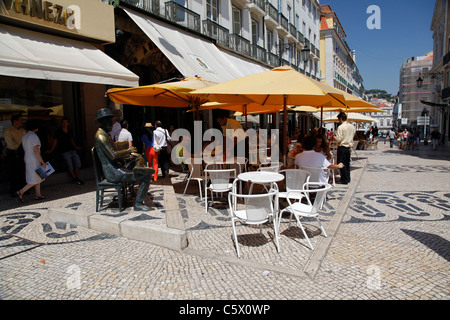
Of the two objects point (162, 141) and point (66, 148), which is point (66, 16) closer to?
point (66, 148)

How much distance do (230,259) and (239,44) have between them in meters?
15.3

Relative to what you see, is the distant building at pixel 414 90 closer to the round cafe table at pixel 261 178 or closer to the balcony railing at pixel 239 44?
the balcony railing at pixel 239 44

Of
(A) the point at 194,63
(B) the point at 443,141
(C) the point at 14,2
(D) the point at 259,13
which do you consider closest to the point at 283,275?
(C) the point at 14,2

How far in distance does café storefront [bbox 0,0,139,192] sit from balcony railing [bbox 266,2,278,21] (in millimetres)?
15367

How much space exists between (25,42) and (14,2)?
865 millimetres

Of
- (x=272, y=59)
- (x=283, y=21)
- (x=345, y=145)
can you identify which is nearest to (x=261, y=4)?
(x=272, y=59)

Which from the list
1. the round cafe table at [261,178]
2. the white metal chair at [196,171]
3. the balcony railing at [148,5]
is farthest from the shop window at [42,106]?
the round cafe table at [261,178]

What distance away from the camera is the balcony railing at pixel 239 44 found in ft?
53.0

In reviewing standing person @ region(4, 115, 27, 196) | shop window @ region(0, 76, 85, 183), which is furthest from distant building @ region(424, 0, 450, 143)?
standing person @ region(4, 115, 27, 196)

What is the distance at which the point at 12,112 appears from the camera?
7570 millimetres

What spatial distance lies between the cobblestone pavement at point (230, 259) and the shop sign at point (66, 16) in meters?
4.07

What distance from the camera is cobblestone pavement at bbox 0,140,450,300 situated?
9.45 ft

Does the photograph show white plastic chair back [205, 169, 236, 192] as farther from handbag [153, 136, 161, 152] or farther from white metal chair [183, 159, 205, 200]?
handbag [153, 136, 161, 152]
